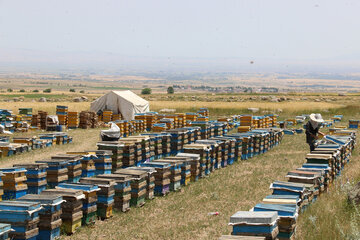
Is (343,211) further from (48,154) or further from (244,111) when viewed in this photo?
(244,111)

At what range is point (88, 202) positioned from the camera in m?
10.8

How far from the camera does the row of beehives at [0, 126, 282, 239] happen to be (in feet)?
31.4

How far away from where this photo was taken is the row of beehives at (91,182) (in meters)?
9.56

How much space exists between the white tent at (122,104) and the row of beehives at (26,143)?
35.6 ft

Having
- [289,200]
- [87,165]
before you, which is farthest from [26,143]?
[289,200]

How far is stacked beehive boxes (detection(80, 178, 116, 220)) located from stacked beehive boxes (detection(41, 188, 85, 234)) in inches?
35.4

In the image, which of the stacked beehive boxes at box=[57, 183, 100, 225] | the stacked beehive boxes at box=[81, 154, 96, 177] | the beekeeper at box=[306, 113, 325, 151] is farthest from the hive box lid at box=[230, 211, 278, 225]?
the beekeeper at box=[306, 113, 325, 151]

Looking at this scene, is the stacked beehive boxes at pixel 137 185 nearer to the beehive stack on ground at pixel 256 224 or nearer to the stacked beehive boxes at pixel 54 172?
the stacked beehive boxes at pixel 54 172

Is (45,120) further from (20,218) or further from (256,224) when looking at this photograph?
(256,224)

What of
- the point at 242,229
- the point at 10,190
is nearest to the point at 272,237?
the point at 242,229

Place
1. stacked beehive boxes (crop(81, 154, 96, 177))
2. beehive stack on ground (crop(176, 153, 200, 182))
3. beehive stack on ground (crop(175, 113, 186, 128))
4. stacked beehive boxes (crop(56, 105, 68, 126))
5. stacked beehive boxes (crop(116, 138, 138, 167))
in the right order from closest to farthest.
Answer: stacked beehive boxes (crop(81, 154, 96, 177))
beehive stack on ground (crop(176, 153, 200, 182))
stacked beehive boxes (crop(116, 138, 138, 167))
beehive stack on ground (crop(175, 113, 186, 128))
stacked beehive boxes (crop(56, 105, 68, 126))

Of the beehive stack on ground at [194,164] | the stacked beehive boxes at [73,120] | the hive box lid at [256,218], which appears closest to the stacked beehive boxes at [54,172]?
the beehive stack on ground at [194,164]

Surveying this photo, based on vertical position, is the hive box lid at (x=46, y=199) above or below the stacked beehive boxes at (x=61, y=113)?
above

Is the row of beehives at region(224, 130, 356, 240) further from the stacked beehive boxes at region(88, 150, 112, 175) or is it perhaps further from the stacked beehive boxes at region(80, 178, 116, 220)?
the stacked beehive boxes at region(88, 150, 112, 175)
